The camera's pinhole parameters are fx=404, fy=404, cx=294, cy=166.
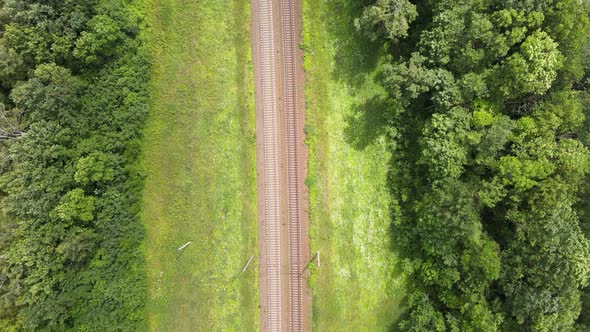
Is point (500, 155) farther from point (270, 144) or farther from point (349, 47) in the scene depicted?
point (270, 144)

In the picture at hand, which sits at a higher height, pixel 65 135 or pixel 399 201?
pixel 399 201

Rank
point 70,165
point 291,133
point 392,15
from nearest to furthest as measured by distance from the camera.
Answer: point 392,15
point 70,165
point 291,133

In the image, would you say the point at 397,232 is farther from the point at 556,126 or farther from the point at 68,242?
the point at 68,242

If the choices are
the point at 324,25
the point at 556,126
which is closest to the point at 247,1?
the point at 324,25

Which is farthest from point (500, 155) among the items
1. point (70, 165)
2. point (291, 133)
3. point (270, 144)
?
point (70, 165)

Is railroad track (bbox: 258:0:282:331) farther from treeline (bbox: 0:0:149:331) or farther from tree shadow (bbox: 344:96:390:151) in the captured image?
treeline (bbox: 0:0:149:331)
